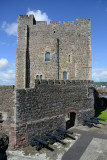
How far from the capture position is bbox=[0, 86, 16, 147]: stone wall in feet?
29.4

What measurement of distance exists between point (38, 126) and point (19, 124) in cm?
158

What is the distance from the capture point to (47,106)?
421 inches

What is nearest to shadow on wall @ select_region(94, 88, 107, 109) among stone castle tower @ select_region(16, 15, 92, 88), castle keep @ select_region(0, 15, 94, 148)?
stone castle tower @ select_region(16, 15, 92, 88)

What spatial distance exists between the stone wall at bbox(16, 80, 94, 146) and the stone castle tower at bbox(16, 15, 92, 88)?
5159 mm

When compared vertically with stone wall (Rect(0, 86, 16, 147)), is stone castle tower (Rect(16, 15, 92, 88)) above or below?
above

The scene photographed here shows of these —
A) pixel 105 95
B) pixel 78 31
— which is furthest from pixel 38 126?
pixel 105 95

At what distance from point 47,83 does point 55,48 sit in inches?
357

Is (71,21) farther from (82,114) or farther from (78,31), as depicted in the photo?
(82,114)

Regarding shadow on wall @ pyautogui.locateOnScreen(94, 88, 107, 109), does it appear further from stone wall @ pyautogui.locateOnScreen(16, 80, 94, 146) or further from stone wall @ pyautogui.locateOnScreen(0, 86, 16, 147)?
stone wall @ pyautogui.locateOnScreen(0, 86, 16, 147)

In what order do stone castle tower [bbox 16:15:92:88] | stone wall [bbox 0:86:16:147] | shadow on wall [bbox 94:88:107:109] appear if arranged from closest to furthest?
stone wall [bbox 0:86:16:147]
stone castle tower [bbox 16:15:92:88]
shadow on wall [bbox 94:88:107:109]

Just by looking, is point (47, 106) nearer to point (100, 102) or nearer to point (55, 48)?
point (55, 48)

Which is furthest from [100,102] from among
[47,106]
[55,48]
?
[47,106]

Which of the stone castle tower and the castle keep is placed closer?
the castle keep

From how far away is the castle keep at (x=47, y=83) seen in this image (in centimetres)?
923
